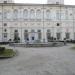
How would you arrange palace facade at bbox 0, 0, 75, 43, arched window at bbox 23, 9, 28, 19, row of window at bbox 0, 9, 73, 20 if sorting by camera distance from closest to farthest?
palace facade at bbox 0, 0, 75, 43 → row of window at bbox 0, 9, 73, 20 → arched window at bbox 23, 9, 28, 19

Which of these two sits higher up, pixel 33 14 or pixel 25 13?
pixel 25 13

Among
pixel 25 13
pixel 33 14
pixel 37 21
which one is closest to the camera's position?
pixel 37 21

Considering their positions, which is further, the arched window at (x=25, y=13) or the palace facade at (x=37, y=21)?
the arched window at (x=25, y=13)

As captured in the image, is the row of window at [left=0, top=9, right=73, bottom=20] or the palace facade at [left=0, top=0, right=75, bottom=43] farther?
the row of window at [left=0, top=9, right=73, bottom=20]

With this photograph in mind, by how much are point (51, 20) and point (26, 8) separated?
7226 millimetres

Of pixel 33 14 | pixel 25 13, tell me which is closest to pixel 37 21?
pixel 33 14

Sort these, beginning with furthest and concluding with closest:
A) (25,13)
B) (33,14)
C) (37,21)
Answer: (33,14)
(25,13)
(37,21)

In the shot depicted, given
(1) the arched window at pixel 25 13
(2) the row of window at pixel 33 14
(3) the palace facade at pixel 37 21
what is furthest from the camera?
(1) the arched window at pixel 25 13

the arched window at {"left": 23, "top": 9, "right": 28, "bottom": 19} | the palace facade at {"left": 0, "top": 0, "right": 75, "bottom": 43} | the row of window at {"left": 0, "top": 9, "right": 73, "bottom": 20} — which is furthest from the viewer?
the arched window at {"left": 23, "top": 9, "right": 28, "bottom": 19}

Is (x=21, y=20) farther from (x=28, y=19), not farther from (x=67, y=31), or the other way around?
(x=67, y=31)

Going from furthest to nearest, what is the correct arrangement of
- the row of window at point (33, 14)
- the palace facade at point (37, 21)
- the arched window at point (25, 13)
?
the arched window at point (25, 13) < the row of window at point (33, 14) < the palace facade at point (37, 21)

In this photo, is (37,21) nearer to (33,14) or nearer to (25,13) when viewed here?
(33,14)

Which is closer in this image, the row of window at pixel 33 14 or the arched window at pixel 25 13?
the row of window at pixel 33 14

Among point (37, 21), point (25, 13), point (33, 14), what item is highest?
point (25, 13)
